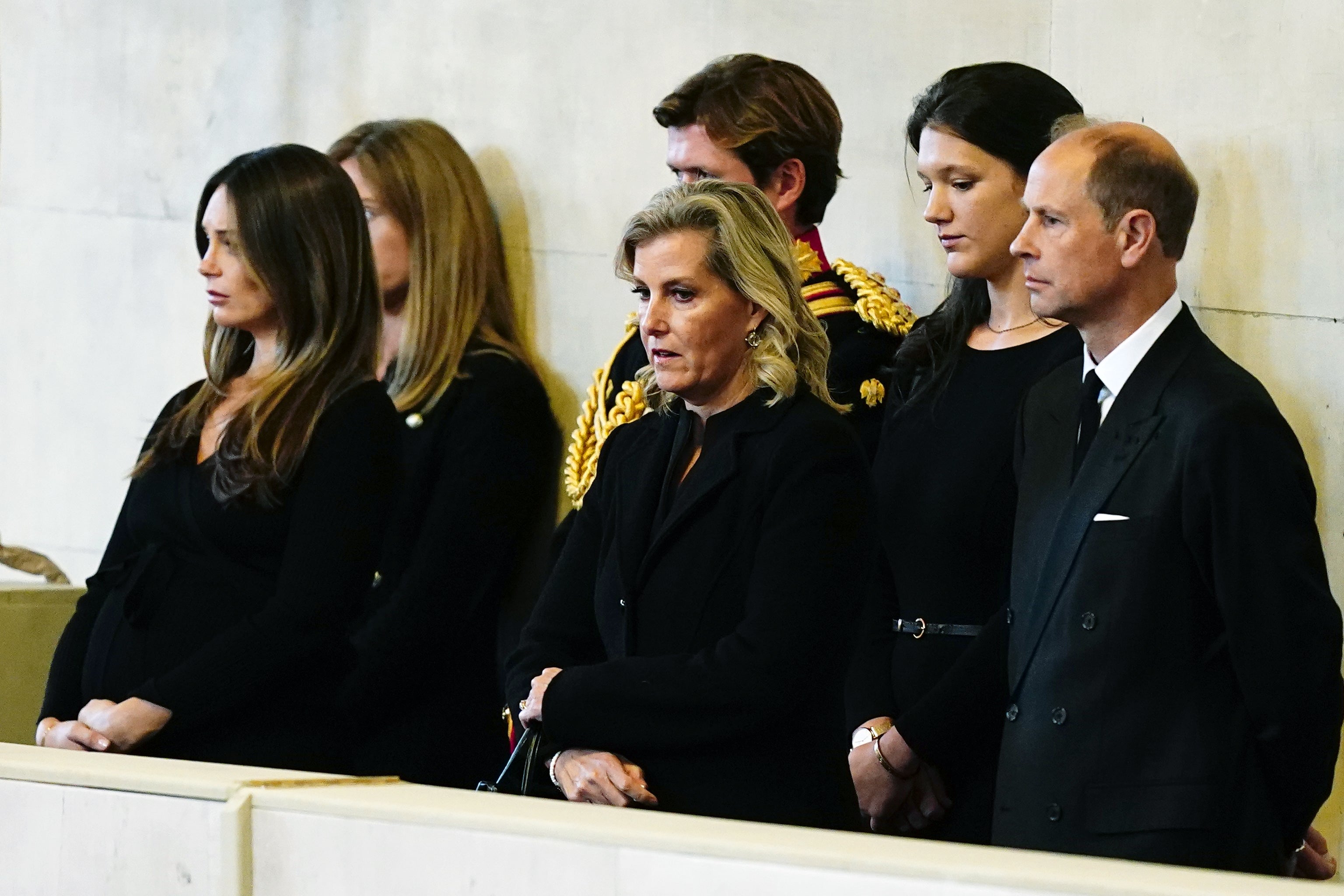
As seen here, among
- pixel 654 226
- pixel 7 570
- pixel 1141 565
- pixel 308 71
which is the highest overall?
pixel 308 71

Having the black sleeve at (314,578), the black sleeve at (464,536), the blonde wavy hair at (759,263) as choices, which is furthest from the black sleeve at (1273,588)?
the black sleeve at (464,536)

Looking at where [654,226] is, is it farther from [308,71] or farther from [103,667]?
[308,71]

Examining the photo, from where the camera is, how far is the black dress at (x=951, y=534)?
2.88 m

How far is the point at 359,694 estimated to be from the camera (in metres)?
3.82

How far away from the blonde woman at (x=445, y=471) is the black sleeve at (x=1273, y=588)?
6.75ft

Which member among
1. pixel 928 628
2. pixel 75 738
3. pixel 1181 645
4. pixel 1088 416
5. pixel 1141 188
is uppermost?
pixel 1141 188

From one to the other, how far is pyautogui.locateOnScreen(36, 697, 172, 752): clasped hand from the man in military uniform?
0.99m

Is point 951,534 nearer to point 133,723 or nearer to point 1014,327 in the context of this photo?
point 1014,327

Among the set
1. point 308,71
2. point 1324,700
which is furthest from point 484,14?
point 1324,700

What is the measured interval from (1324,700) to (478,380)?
2335mm

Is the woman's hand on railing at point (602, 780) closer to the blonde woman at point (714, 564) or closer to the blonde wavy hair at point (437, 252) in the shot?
the blonde woman at point (714, 564)

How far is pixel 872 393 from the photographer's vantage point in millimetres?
3242

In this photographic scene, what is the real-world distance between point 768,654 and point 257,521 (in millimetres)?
970

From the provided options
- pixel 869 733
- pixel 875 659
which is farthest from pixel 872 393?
pixel 869 733
